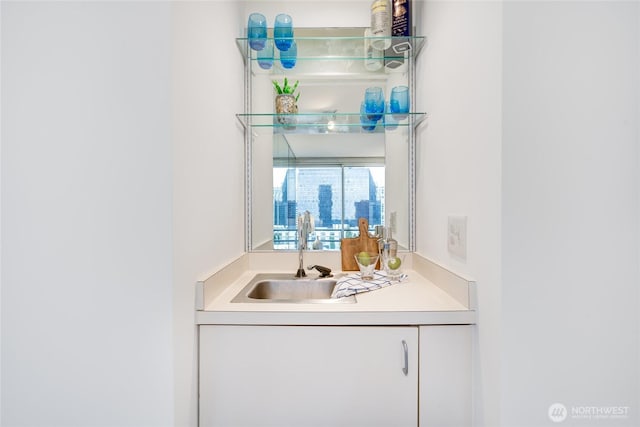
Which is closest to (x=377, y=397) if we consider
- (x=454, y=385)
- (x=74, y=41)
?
(x=454, y=385)

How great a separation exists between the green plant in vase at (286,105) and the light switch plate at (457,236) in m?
0.88

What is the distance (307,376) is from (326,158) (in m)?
1.02

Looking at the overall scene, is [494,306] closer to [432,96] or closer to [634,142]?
[634,142]

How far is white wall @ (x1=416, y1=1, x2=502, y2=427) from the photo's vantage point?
84 centimetres

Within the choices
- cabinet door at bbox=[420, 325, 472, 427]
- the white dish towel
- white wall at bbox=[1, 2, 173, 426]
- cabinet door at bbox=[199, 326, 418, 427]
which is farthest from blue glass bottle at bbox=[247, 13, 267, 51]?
cabinet door at bbox=[420, 325, 472, 427]

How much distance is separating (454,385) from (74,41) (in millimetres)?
1423

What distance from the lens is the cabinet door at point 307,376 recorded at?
98cm

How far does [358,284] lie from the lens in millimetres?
1236

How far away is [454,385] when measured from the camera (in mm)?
977

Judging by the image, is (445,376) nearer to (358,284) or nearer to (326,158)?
(358,284)

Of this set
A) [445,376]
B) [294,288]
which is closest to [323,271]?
[294,288]
